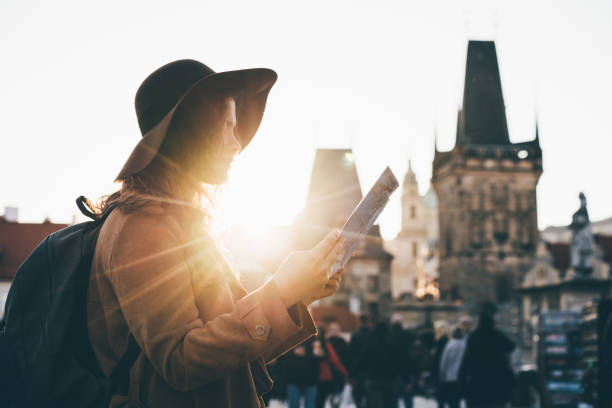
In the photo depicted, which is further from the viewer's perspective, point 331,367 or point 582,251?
point 582,251

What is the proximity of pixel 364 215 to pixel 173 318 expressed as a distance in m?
0.55

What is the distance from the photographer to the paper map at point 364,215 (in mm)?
1895

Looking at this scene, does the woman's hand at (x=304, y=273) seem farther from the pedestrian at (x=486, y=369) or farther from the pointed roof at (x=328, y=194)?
the pointed roof at (x=328, y=194)

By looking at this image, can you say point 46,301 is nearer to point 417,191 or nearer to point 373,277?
point 373,277

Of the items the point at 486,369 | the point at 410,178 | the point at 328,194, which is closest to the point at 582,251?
the point at 328,194

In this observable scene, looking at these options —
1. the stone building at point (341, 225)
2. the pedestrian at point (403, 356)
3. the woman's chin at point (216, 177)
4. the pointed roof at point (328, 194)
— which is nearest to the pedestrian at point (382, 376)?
the pedestrian at point (403, 356)

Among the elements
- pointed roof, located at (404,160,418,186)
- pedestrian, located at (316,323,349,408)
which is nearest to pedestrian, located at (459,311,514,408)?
pedestrian, located at (316,323,349,408)

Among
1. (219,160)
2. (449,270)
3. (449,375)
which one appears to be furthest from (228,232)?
(449,270)

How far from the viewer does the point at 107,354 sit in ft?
5.86

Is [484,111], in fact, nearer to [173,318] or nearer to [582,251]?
[582,251]

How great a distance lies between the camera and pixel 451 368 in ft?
36.4

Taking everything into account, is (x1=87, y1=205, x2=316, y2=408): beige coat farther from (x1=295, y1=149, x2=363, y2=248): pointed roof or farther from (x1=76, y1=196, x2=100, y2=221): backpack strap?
(x1=295, y1=149, x2=363, y2=248): pointed roof

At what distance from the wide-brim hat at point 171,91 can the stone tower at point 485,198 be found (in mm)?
65026

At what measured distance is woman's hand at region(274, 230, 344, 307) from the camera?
1774 millimetres
